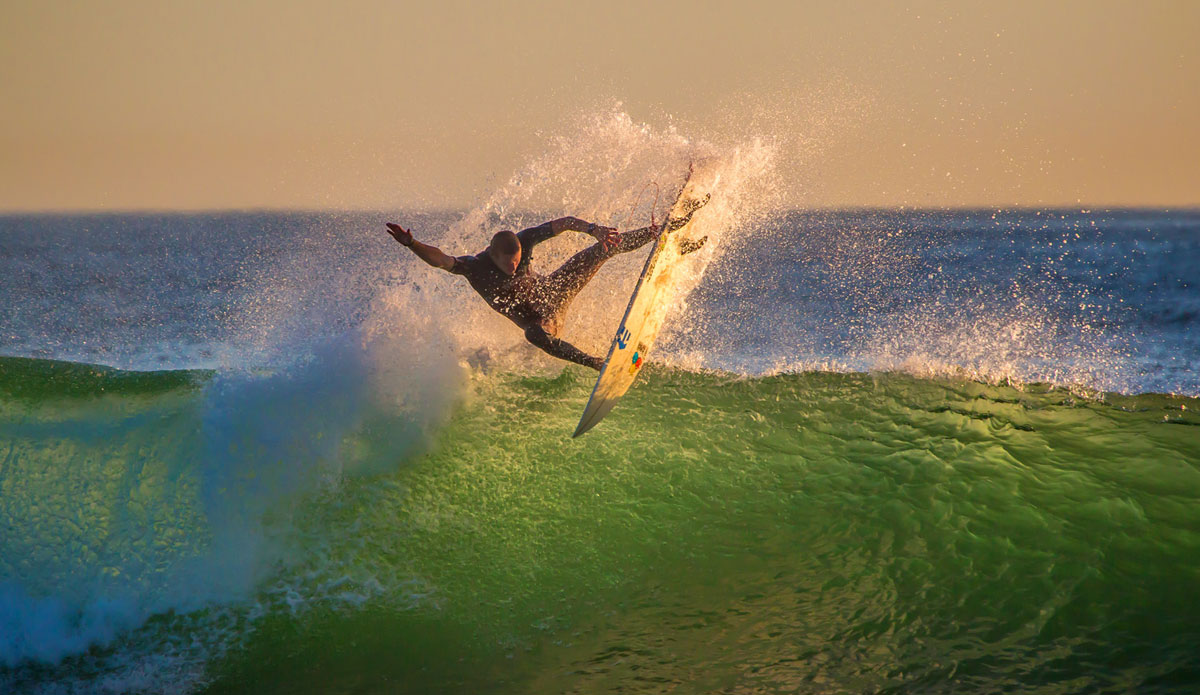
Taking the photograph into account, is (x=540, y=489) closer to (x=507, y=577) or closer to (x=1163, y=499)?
(x=507, y=577)

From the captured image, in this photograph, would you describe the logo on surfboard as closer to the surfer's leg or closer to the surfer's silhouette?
the surfer's silhouette

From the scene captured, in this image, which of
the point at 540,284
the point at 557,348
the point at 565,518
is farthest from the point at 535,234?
the point at 565,518

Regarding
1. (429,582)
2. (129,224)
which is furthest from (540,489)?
(129,224)

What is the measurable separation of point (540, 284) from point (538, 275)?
0.09 m

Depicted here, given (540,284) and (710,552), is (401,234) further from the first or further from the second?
(710,552)

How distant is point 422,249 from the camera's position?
17.0 ft

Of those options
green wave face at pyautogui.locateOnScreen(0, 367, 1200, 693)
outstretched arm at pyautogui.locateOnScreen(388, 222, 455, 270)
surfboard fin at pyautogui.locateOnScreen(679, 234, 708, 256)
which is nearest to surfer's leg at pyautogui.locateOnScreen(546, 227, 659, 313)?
surfboard fin at pyautogui.locateOnScreen(679, 234, 708, 256)

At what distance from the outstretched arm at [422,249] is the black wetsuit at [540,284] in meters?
0.16

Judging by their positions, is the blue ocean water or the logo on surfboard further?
the blue ocean water

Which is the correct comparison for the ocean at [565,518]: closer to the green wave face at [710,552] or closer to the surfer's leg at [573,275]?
the green wave face at [710,552]

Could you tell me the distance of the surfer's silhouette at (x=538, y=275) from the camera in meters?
5.66

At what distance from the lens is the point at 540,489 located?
213 inches

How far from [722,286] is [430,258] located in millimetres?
18085

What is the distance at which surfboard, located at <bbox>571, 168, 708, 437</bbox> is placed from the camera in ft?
18.3
